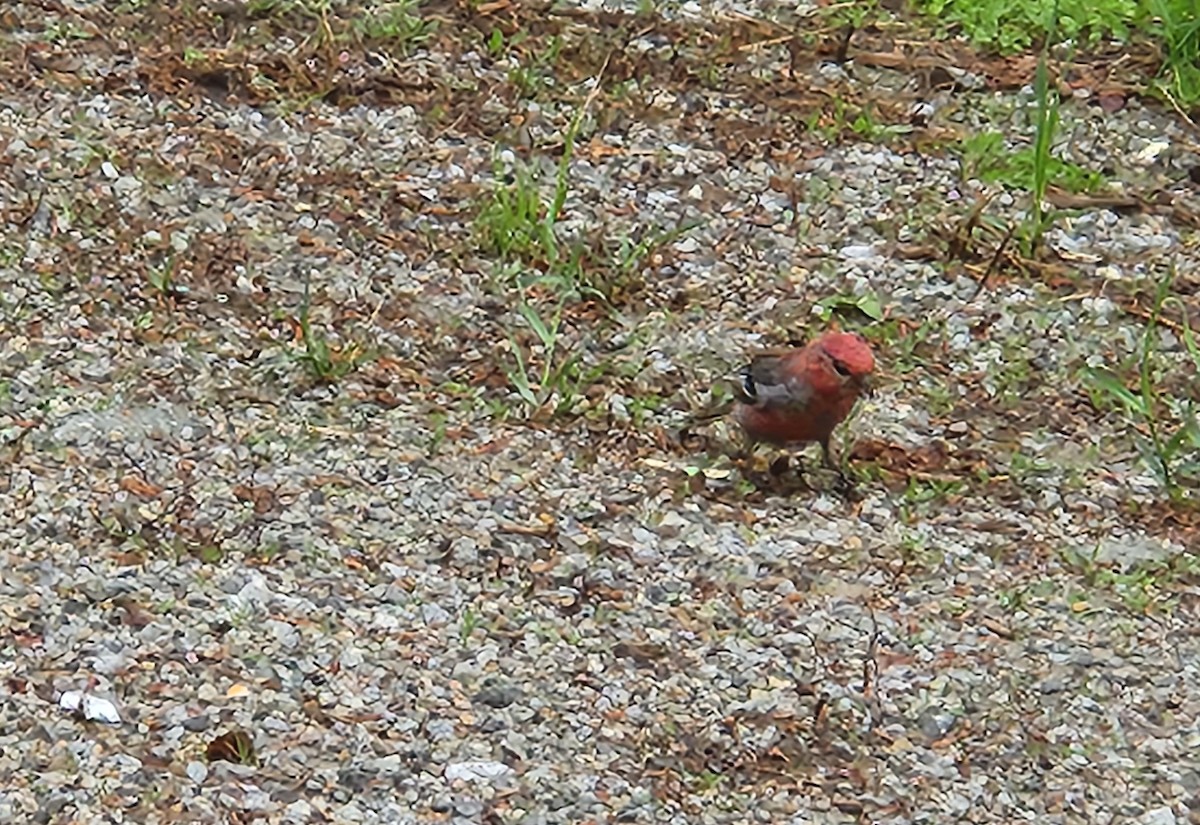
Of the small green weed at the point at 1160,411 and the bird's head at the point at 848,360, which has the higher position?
the bird's head at the point at 848,360

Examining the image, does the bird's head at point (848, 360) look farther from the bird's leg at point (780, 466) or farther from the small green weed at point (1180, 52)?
the small green weed at point (1180, 52)

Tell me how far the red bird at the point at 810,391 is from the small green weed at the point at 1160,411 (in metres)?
0.61

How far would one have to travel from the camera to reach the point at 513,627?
3604 millimetres

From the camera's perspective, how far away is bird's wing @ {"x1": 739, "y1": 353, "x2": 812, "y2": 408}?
3943 millimetres

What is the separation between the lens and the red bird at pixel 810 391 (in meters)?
3.95

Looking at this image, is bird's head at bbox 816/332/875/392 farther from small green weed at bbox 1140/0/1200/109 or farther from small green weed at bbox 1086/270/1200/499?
small green weed at bbox 1140/0/1200/109

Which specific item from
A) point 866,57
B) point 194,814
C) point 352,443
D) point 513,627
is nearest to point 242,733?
point 194,814

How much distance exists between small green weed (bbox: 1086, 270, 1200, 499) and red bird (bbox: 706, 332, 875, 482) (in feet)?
1.99

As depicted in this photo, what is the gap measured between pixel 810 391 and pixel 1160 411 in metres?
0.90

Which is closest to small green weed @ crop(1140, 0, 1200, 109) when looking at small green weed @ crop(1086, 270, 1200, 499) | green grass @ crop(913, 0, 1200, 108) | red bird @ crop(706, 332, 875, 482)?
green grass @ crop(913, 0, 1200, 108)

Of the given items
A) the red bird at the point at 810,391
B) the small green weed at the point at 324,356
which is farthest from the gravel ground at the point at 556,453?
the red bird at the point at 810,391

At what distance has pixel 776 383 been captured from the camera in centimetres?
402

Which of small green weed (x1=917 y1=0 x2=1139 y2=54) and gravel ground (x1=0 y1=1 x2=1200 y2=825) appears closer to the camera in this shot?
gravel ground (x1=0 y1=1 x2=1200 y2=825)

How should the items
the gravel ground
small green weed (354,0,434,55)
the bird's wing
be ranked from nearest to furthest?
the gravel ground, the bird's wing, small green weed (354,0,434,55)
